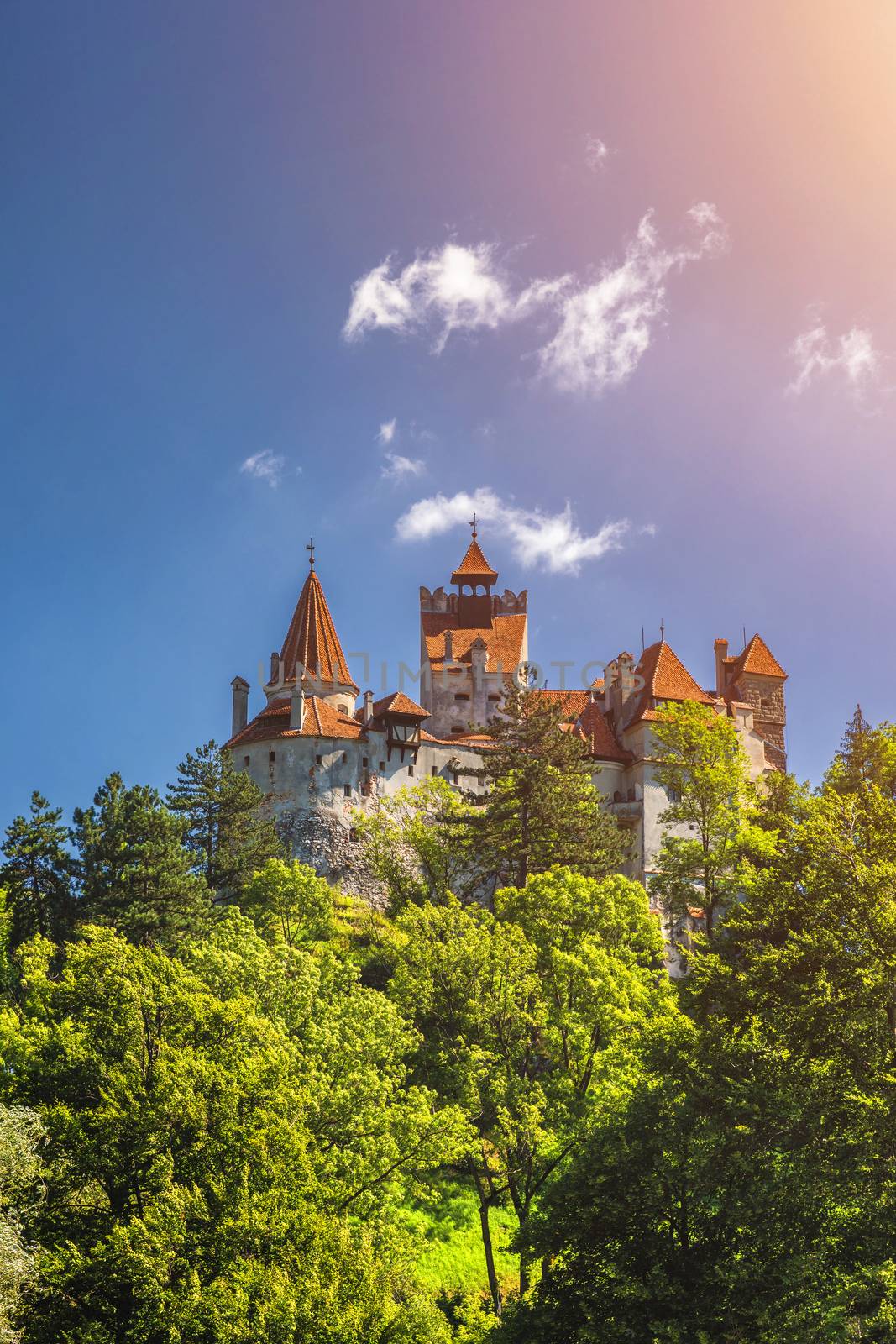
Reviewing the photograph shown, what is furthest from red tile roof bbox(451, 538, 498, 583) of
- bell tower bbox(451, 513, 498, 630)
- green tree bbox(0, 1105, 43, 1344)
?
green tree bbox(0, 1105, 43, 1344)

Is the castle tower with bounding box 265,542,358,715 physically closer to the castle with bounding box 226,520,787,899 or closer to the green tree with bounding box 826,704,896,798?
the castle with bounding box 226,520,787,899

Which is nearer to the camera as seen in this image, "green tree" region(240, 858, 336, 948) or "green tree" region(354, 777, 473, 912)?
"green tree" region(240, 858, 336, 948)

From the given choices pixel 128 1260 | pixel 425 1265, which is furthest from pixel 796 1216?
pixel 425 1265

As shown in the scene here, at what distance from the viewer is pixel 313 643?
6775 cm

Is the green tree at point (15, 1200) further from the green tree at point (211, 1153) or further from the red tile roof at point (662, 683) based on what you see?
the red tile roof at point (662, 683)

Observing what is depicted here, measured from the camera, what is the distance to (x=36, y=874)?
45.2 meters

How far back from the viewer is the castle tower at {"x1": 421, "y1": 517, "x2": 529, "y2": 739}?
72.6 meters

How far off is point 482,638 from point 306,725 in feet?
58.6

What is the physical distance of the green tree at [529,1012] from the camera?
114 ft

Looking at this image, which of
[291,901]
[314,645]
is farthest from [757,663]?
[291,901]

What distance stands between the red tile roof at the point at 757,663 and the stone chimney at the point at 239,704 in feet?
96.2

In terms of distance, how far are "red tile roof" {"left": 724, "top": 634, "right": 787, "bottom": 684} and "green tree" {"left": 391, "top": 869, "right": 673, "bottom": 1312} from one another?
3562 cm

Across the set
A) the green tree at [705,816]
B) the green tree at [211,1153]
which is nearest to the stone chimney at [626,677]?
the green tree at [705,816]

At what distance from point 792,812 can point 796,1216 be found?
2129 centimetres
